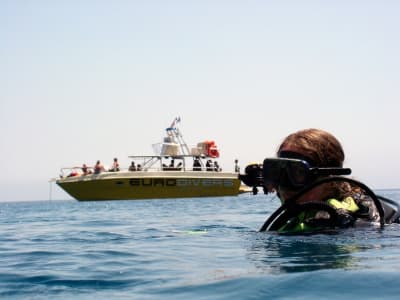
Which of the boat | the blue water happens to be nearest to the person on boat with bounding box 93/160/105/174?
the boat

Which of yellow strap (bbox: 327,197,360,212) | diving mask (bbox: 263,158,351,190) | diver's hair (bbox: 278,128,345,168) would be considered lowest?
yellow strap (bbox: 327,197,360,212)

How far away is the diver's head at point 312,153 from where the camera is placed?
409 cm

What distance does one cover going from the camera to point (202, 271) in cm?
309

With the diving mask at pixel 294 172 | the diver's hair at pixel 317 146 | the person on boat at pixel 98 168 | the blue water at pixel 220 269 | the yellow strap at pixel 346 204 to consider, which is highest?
the person on boat at pixel 98 168

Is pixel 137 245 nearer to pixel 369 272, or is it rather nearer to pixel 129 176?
pixel 369 272

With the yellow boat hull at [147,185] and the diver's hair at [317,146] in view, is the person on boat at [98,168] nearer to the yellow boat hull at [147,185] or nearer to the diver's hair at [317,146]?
the yellow boat hull at [147,185]

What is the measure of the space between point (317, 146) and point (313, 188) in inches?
13.4

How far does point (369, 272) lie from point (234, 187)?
33710 millimetres

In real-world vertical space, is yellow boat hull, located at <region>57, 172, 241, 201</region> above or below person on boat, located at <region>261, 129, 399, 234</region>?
above

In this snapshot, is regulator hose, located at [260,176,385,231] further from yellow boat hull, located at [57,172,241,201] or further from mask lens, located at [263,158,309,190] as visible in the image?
yellow boat hull, located at [57,172,241,201]

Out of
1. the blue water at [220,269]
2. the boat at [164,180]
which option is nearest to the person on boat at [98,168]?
the boat at [164,180]

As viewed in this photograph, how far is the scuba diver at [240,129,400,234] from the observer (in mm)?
3832

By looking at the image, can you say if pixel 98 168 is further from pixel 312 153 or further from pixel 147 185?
pixel 312 153

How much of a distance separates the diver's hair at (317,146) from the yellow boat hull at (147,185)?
1102 inches
